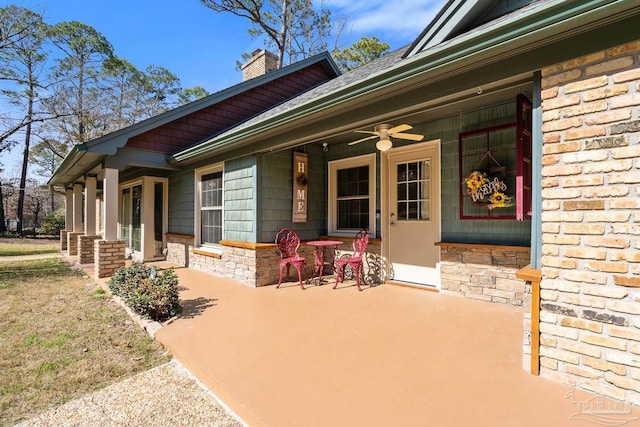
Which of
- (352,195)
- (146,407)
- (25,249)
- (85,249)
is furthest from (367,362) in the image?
(25,249)

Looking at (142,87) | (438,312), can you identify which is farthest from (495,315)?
(142,87)

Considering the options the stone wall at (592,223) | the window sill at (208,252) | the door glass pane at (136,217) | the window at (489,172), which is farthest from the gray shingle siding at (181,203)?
the stone wall at (592,223)

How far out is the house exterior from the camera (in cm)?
202

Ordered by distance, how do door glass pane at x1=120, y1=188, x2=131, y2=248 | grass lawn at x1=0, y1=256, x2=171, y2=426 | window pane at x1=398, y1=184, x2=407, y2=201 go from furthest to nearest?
door glass pane at x1=120, y1=188, x2=131, y2=248 < window pane at x1=398, y1=184, x2=407, y2=201 < grass lawn at x1=0, y1=256, x2=171, y2=426

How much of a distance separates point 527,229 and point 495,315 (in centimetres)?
112

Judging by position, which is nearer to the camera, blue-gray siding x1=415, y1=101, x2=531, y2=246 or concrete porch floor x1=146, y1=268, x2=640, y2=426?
concrete porch floor x1=146, y1=268, x2=640, y2=426

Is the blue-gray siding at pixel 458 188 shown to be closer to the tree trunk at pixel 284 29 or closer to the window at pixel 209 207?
the window at pixel 209 207

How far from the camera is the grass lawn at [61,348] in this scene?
7.84 feet

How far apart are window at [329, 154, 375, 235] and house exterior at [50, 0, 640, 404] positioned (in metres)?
0.03

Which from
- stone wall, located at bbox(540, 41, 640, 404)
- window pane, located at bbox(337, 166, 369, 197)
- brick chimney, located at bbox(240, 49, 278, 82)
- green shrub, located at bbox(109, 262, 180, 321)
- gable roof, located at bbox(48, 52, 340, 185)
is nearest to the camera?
stone wall, located at bbox(540, 41, 640, 404)

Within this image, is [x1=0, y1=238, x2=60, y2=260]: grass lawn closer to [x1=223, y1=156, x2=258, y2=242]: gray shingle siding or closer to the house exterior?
the house exterior

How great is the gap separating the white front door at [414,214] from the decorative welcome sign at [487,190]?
2.20 ft

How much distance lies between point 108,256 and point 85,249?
2916 mm

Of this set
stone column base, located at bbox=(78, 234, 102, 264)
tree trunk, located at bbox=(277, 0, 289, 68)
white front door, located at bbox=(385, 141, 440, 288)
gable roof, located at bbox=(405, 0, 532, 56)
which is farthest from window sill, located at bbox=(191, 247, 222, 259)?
tree trunk, located at bbox=(277, 0, 289, 68)
